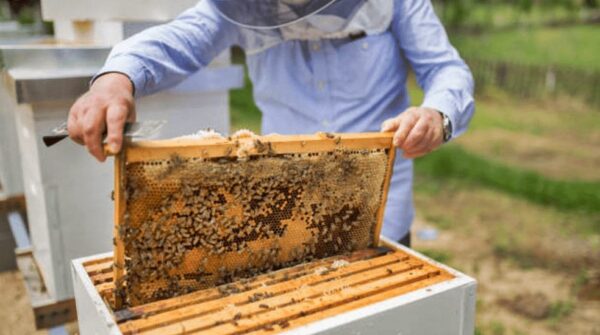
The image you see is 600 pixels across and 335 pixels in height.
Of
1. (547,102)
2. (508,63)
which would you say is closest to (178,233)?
(547,102)

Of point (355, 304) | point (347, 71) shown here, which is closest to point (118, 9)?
point (347, 71)

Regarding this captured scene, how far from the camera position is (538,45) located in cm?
1941

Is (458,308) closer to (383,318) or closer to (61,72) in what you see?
(383,318)

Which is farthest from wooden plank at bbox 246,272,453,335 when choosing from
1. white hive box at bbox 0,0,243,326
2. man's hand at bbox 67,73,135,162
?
white hive box at bbox 0,0,243,326

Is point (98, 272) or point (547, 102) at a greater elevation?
point (98, 272)

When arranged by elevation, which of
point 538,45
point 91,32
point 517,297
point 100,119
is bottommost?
point 517,297

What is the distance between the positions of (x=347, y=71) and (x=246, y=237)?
3.27 ft

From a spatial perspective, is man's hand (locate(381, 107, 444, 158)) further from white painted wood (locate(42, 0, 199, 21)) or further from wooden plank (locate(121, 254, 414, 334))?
white painted wood (locate(42, 0, 199, 21))

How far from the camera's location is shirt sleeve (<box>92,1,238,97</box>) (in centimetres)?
166

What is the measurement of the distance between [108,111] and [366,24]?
122cm

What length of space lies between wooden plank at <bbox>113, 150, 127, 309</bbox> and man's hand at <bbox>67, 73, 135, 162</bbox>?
45mm

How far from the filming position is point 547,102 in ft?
40.8

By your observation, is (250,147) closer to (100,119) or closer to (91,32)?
(100,119)

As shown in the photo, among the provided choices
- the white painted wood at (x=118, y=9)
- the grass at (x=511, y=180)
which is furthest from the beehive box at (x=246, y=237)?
the grass at (x=511, y=180)
